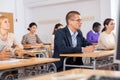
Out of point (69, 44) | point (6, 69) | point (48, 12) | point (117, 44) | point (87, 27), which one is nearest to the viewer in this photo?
point (117, 44)

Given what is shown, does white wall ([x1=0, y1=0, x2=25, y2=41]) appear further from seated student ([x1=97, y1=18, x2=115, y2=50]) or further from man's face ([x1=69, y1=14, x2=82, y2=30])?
man's face ([x1=69, y1=14, x2=82, y2=30])

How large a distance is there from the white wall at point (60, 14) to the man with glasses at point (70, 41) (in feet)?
16.4

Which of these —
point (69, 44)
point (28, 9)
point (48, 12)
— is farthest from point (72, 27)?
point (28, 9)

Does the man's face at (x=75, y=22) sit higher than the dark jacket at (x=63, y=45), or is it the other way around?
the man's face at (x=75, y=22)

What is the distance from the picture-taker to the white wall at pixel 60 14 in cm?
876

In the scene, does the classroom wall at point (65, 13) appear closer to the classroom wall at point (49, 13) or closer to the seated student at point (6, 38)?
the classroom wall at point (49, 13)

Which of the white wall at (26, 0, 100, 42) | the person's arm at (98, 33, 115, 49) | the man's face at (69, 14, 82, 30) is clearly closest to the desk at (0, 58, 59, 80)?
the man's face at (69, 14, 82, 30)

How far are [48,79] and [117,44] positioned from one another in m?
0.47

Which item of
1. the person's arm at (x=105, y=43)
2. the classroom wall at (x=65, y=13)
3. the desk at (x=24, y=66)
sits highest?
the classroom wall at (x=65, y=13)

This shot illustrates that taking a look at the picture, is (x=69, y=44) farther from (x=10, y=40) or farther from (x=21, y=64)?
(x=21, y=64)

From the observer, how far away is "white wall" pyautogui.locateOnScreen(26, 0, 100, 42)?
8758 millimetres

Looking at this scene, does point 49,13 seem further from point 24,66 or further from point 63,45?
point 24,66

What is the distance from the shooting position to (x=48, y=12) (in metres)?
10.3

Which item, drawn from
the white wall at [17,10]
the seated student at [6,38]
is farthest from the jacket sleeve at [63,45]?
the white wall at [17,10]
